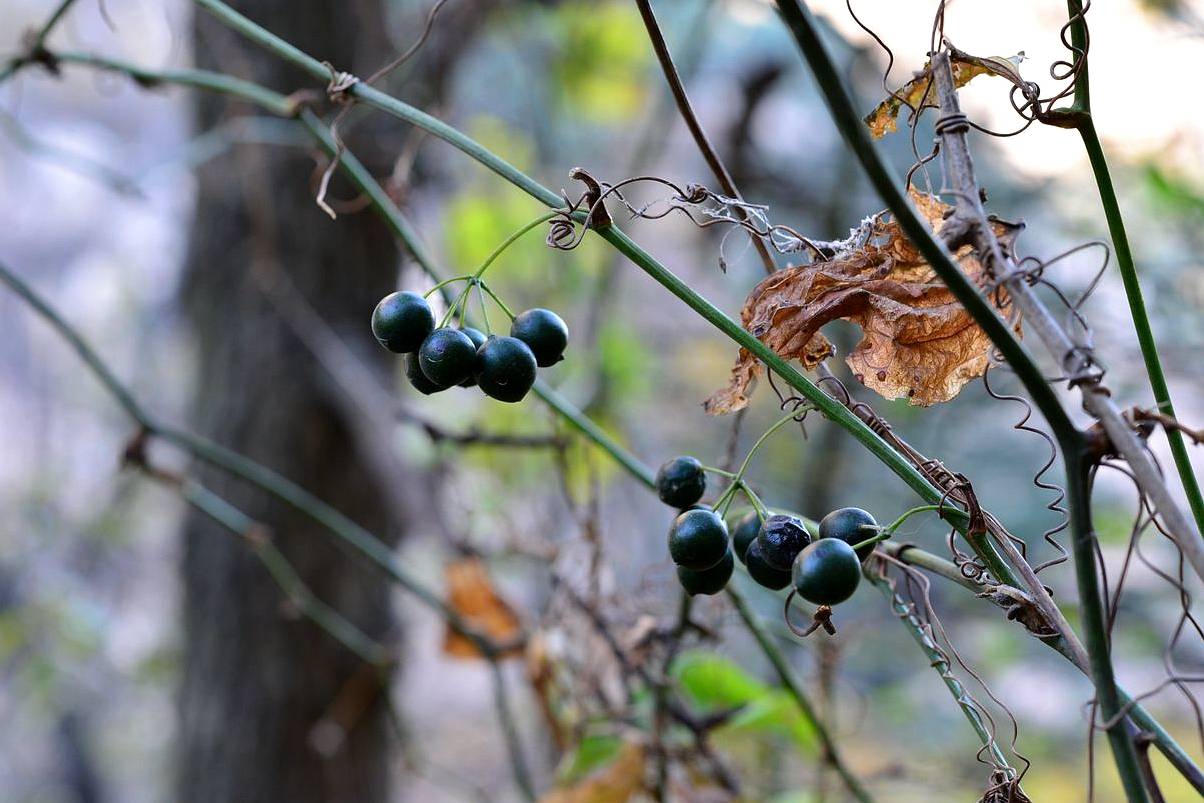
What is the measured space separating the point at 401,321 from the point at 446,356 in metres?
0.04

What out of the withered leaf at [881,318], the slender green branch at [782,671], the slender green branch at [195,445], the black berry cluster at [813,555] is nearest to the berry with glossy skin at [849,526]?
the black berry cluster at [813,555]

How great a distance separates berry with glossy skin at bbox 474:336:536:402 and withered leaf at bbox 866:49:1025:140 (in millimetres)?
292

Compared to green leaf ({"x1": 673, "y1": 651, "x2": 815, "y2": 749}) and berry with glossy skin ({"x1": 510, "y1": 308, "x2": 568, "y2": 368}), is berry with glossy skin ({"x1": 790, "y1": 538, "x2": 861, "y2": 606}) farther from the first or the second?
green leaf ({"x1": 673, "y1": 651, "x2": 815, "y2": 749})

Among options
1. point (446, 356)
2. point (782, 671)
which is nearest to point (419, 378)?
point (446, 356)

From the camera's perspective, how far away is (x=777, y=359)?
589 millimetres

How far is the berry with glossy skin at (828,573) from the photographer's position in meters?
0.51

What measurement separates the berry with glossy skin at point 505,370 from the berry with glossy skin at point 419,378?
0.09ft

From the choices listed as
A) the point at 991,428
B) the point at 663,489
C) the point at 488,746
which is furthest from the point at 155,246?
the point at 663,489

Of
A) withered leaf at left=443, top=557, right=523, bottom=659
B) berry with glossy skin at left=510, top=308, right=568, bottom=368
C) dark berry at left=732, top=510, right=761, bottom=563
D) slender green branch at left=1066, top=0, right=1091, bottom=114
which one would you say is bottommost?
dark berry at left=732, top=510, right=761, bottom=563

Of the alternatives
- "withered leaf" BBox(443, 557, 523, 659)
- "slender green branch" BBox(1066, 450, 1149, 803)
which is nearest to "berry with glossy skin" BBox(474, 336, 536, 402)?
"slender green branch" BBox(1066, 450, 1149, 803)

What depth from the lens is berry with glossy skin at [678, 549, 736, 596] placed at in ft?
1.99

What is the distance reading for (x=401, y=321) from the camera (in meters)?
0.60

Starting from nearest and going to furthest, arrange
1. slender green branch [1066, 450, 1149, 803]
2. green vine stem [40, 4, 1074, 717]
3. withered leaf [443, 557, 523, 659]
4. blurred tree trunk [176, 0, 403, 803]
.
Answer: slender green branch [1066, 450, 1149, 803] < green vine stem [40, 4, 1074, 717] < withered leaf [443, 557, 523, 659] < blurred tree trunk [176, 0, 403, 803]

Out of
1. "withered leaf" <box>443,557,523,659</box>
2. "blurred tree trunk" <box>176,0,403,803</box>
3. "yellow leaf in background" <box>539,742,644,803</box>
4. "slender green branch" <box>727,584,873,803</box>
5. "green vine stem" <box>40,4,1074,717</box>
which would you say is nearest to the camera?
"green vine stem" <box>40,4,1074,717</box>
